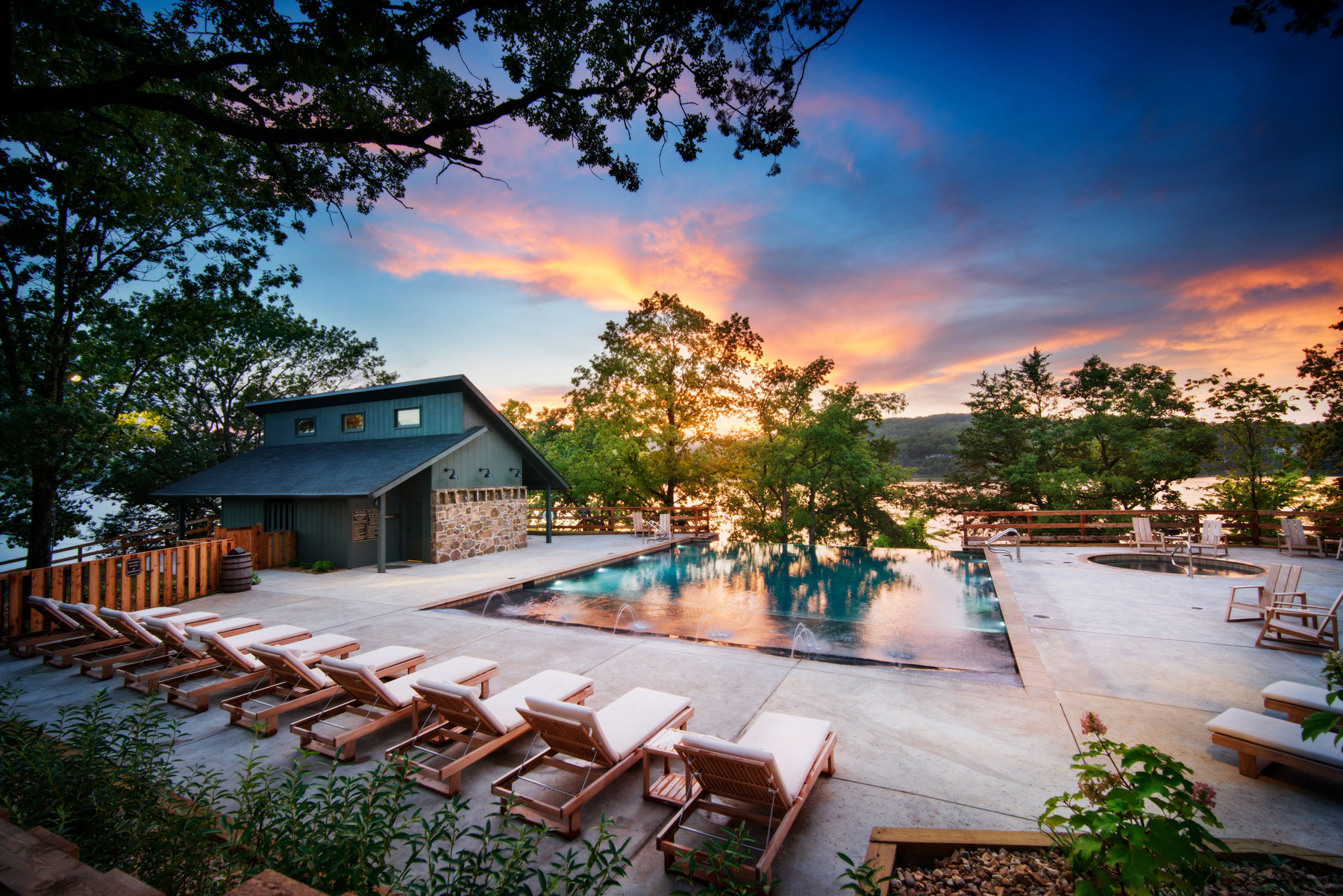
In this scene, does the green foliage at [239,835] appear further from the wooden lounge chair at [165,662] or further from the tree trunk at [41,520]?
the tree trunk at [41,520]

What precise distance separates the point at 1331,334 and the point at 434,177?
2387 cm

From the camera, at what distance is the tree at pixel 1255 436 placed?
17.5 meters

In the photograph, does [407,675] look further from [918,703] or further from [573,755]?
[918,703]

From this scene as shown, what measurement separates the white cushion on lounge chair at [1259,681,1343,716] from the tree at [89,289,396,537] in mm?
26061

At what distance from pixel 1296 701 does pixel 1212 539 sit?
12795mm

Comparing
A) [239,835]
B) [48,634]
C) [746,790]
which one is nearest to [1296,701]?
[746,790]

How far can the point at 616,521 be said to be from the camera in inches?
938

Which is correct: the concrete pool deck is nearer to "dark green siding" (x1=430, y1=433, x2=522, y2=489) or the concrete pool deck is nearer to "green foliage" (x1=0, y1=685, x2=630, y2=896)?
"green foliage" (x1=0, y1=685, x2=630, y2=896)

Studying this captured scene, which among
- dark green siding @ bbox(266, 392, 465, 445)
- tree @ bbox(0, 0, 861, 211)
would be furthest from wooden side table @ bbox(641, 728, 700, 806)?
dark green siding @ bbox(266, 392, 465, 445)

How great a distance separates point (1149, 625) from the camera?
322 inches

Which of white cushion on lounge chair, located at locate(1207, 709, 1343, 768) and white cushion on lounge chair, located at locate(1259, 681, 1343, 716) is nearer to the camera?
white cushion on lounge chair, located at locate(1207, 709, 1343, 768)

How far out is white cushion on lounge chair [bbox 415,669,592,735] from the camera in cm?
412

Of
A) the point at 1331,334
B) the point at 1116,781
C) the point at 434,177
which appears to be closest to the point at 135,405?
the point at 434,177

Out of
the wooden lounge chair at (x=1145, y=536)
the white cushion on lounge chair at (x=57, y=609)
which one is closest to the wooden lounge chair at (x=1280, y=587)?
the wooden lounge chair at (x=1145, y=536)
